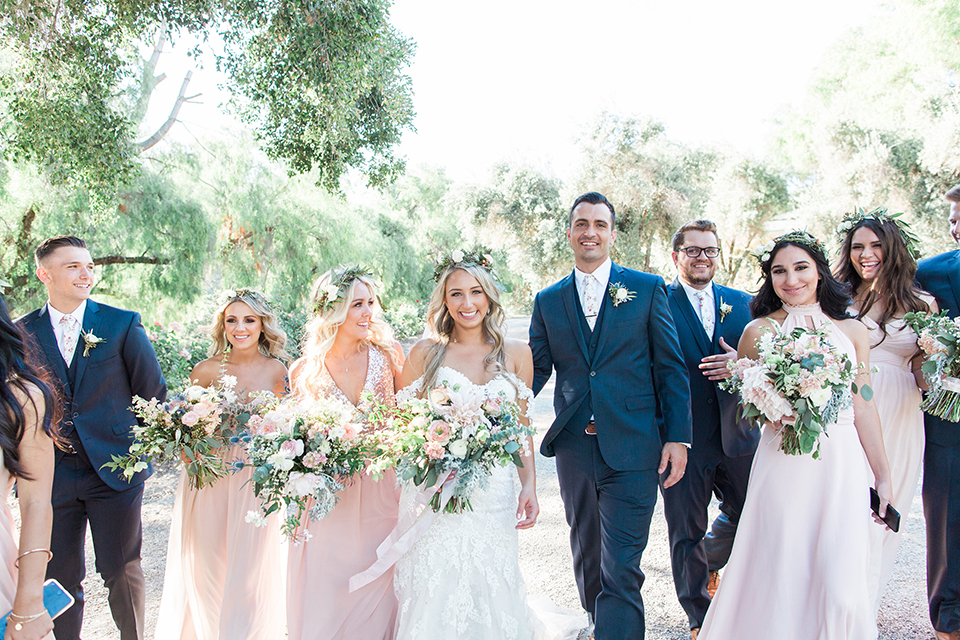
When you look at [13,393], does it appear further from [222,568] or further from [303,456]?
[222,568]

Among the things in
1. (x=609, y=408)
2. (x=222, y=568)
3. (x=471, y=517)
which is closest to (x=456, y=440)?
(x=471, y=517)

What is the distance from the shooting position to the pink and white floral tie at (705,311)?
14.0 ft

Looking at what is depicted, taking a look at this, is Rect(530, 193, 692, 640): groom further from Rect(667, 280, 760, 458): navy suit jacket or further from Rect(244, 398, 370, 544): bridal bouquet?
Rect(244, 398, 370, 544): bridal bouquet

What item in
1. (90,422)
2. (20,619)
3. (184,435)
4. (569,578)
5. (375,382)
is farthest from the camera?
(569,578)

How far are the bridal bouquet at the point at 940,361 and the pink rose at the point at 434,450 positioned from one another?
306 cm

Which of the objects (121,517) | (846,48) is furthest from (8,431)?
(846,48)

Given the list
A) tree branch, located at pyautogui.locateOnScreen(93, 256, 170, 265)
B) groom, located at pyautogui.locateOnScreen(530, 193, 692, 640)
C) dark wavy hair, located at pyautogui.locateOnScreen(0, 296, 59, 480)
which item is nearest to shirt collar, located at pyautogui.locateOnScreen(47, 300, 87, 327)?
dark wavy hair, located at pyautogui.locateOnScreen(0, 296, 59, 480)

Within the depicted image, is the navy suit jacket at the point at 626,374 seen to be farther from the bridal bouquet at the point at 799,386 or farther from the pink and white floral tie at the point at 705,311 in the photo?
the pink and white floral tie at the point at 705,311

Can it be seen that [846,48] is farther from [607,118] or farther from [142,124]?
[142,124]

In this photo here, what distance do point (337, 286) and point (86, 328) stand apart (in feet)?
5.16

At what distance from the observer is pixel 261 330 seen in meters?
4.30

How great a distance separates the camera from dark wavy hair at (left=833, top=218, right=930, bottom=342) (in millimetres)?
4078

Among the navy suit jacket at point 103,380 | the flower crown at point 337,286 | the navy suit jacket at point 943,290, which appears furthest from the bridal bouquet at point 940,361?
the navy suit jacket at point 103,380

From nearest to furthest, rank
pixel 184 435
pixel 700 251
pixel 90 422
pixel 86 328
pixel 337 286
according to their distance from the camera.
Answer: pixel 184 435 → pixel 90 422 → pixel 86 328 → pixel 337 286 → pixel 700 251
